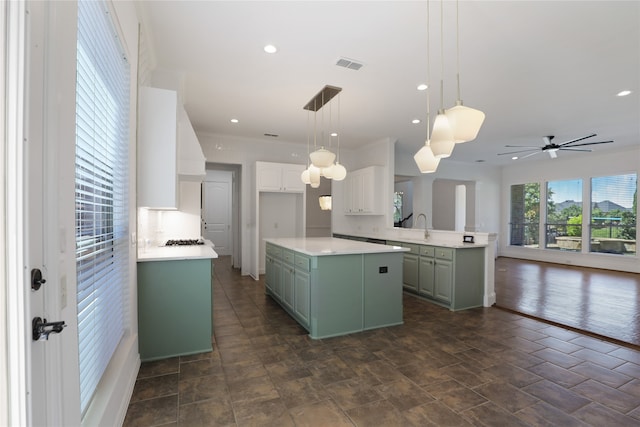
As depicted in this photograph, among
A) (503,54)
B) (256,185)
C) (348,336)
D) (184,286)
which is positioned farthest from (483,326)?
(256,185)

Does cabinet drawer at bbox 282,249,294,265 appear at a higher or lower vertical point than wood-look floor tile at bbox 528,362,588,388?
higher

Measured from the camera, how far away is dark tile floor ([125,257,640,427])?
6.33 ft

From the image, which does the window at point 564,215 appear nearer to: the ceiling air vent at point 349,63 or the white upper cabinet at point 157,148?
the ceiling air vent at point 349,63

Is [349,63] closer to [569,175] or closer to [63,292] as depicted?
[63,292]

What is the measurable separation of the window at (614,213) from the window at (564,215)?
1.00ft

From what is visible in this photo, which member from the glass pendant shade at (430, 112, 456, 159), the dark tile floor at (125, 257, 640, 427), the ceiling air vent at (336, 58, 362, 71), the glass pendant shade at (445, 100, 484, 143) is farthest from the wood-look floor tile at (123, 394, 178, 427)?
the ceiling air vent at (336, 58, 362, 71)

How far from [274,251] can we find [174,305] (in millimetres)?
1784

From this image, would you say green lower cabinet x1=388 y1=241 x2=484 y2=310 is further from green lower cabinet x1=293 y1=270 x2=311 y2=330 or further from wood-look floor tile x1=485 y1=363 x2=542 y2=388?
green lower cabinet x1=293 y1=270 x2=311 y2=330

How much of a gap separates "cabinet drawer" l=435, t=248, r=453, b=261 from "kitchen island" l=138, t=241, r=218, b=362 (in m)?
3.03

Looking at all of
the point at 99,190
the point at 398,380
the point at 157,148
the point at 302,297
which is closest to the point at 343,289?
the point at 302,297

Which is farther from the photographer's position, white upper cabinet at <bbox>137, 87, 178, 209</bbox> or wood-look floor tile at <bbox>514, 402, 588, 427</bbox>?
white upper cabinet at <bbox>137, 87, 178, 209</bbox>

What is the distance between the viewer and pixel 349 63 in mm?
3176

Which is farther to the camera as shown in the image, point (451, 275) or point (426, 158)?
point (451, 275)

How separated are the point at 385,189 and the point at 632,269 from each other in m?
5.88
